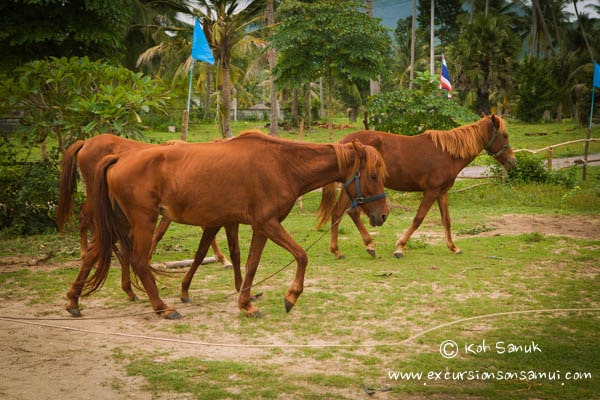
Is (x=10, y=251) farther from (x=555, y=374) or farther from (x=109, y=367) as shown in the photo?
(x=555, y=374)

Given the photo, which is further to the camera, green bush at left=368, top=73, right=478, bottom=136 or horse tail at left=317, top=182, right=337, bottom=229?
green bush at left=368, top=73, right=478, bottom=136

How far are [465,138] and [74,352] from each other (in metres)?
7.53

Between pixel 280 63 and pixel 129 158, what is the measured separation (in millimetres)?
11465

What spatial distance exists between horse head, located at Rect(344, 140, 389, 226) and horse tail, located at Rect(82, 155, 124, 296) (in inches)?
106

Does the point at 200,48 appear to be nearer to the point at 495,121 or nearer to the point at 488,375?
the point at 495,121

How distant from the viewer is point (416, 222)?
10.4m

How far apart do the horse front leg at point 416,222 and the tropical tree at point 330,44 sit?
6.56m

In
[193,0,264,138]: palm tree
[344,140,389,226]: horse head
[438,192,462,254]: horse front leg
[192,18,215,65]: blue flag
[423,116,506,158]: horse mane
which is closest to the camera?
[344,140,389,226]: horse head

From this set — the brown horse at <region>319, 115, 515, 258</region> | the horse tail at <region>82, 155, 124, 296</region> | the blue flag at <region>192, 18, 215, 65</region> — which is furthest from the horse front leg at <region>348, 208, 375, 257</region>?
the blue flag at <region>192, 18, 215, 65</region>

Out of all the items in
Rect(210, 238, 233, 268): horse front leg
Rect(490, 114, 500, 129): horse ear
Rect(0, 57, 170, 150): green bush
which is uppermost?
Rect(0, 57, 170, 150): green bush

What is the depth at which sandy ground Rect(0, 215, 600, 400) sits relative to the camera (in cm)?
486

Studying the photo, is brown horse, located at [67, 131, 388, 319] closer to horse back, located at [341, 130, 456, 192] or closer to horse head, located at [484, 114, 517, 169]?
horse back, located at [341, 130, 456, 192]

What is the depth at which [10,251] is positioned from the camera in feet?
34.9

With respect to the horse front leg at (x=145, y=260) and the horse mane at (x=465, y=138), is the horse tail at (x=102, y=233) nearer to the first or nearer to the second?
the horse front leg at (x=145, y=260)
